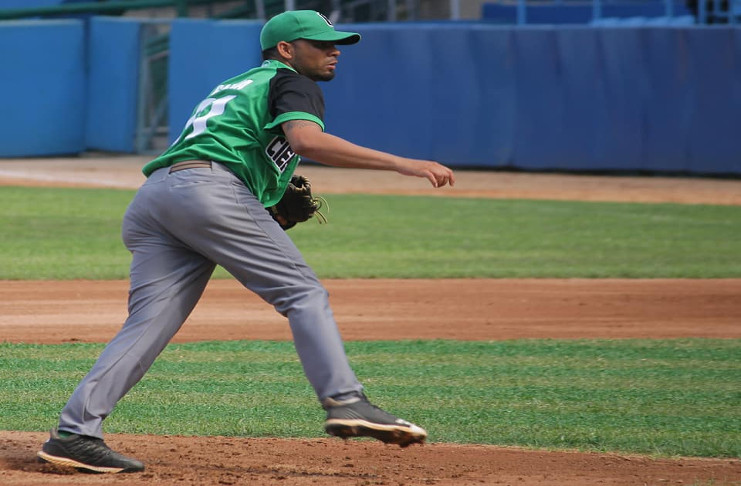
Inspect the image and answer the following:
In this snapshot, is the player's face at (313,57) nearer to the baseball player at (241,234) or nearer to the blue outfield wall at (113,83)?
the baseball player at (241,234)

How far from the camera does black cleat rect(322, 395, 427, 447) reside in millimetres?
4281

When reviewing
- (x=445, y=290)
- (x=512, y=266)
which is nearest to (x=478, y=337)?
(x=445, y=290)

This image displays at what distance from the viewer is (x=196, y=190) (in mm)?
4359

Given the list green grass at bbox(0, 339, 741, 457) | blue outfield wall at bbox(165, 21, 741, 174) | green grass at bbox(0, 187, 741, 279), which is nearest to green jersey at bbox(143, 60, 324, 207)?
green grass at bbox(0, 339, 741, 457)

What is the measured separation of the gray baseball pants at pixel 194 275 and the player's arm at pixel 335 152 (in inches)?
14.4

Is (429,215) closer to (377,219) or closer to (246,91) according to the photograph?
(377,219)

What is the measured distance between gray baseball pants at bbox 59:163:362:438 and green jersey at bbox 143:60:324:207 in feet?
0.22

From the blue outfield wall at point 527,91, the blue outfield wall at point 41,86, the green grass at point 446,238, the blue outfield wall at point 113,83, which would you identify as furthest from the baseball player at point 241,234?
the blue outfield wall at point 113,83

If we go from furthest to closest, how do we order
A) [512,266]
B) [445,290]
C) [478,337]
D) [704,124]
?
1. [704,124]
2. [512,266]
3. [445,290]
4. [478,337]

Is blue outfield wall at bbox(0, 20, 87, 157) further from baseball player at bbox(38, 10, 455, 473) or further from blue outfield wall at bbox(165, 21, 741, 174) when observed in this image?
baseball player at bbox(38, 10, 455, 473)

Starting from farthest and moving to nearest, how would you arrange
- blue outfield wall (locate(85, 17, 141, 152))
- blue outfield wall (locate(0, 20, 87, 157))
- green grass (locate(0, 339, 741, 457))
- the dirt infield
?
blue outfield wall (locate(85, 17, 141, 152))
blue outfield wall (locate(0, 20, 87, 157))
green grass (locate(0, 339, 741, 457))
the dirt infield

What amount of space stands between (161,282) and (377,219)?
10.3 metres

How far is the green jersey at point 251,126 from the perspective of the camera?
4.31 metres

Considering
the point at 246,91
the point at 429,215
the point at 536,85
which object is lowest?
the point at 429,215
